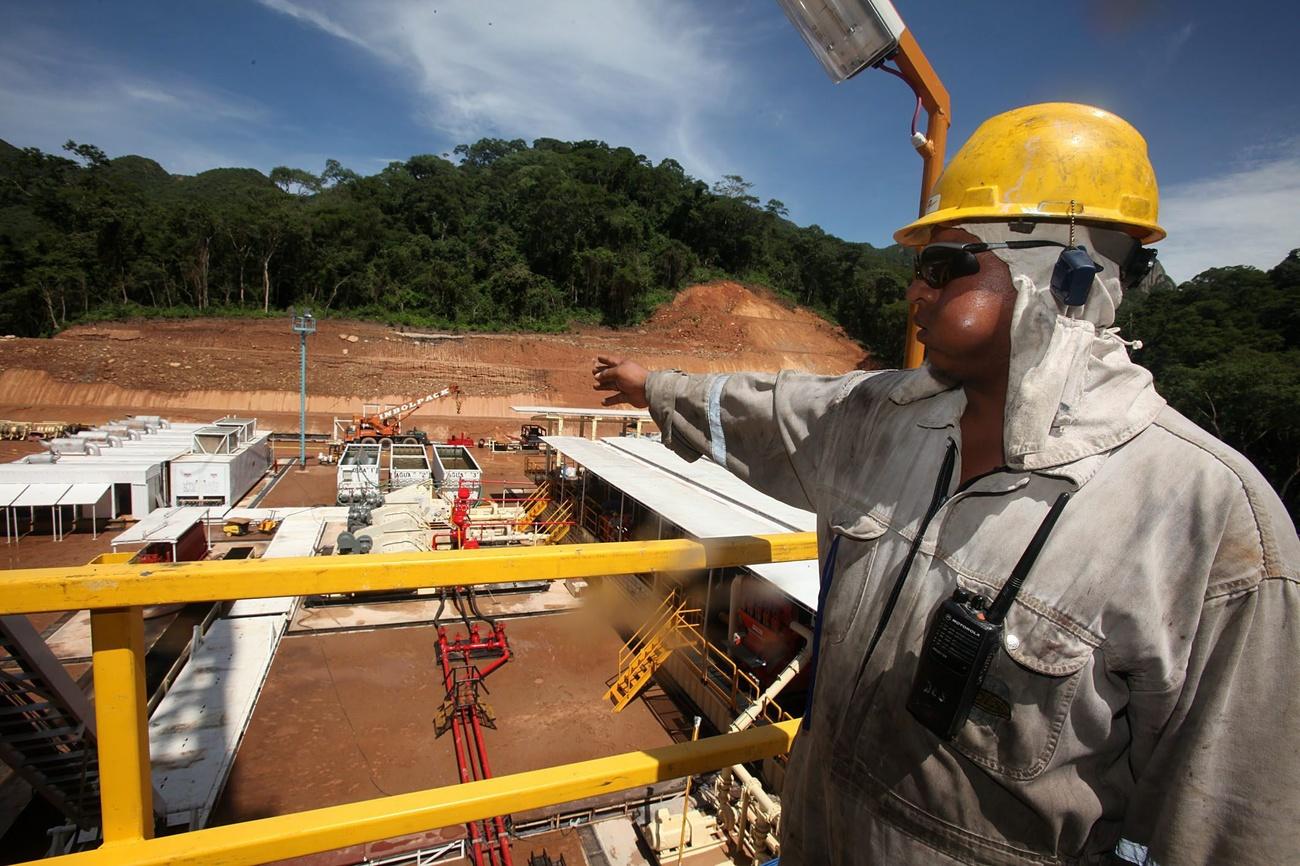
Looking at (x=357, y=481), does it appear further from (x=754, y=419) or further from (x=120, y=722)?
(x=754, y=419)

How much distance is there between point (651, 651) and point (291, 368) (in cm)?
3654

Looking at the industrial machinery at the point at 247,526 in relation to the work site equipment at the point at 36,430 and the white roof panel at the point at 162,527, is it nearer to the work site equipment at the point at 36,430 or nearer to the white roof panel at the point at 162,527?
the white roof panel at the point at 162,527

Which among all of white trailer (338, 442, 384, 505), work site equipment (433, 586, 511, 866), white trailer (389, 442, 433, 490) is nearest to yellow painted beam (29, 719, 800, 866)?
work site equipment (433, 586, 511, 866)

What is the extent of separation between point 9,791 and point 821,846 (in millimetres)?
9596

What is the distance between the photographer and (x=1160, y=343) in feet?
112

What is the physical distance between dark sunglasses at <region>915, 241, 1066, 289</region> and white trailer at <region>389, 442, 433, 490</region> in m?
19.0

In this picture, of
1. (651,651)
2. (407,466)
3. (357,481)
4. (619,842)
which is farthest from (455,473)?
(619,842)

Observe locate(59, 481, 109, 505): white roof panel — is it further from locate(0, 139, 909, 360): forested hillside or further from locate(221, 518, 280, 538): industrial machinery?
locate(0, 139, 909, 360): forested hillside

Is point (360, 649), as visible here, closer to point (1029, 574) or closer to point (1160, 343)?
point (1029, 574)

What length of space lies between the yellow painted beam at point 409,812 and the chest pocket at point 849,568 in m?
0.57

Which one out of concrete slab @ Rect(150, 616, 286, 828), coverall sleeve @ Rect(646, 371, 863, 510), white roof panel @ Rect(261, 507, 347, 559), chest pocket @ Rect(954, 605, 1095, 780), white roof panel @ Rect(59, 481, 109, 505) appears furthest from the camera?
white roof panel @ Rect(59, 481, 109, 505)

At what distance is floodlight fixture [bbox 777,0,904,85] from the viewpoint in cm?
320

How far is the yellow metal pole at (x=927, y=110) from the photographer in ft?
11.3

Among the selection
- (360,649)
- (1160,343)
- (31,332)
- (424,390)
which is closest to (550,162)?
(424,390)
